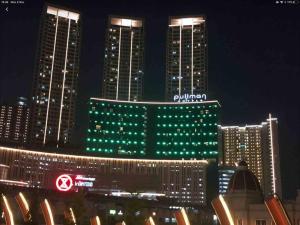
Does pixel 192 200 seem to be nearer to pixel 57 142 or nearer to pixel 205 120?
pixel 205 120

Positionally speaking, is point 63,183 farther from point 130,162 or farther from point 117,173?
point 130,162

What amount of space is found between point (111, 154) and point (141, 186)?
29001mm

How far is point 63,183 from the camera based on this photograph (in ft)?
371

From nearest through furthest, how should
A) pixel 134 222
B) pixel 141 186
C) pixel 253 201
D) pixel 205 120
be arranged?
pixel 134 222, pixel 253 201, pixel 141 186, pixel 205 120

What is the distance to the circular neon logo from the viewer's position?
111206mm

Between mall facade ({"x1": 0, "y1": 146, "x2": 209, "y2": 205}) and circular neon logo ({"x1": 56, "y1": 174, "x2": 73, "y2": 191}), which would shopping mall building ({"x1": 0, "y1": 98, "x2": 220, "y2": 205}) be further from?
circular neon logo ({"x1": 56, "y1": 174, "x2": 73, "y2": 191})

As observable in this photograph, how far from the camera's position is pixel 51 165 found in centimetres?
18062

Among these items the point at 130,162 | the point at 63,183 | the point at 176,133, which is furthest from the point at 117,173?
the point at 63,183

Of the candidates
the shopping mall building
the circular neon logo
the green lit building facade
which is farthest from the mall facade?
the circular neon logo

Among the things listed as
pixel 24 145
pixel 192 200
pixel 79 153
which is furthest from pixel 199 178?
pixel 24 145

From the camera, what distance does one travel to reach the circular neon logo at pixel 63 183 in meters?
111

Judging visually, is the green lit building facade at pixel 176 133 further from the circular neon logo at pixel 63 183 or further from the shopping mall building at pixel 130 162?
the circular neon logo at pixel 63 183

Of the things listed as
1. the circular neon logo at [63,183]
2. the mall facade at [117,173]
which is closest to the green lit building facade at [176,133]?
the mall facade at [117,173]

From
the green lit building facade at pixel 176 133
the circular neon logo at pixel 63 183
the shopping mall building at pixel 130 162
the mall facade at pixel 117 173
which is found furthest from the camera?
the green lit building facade at pixel 176 133
